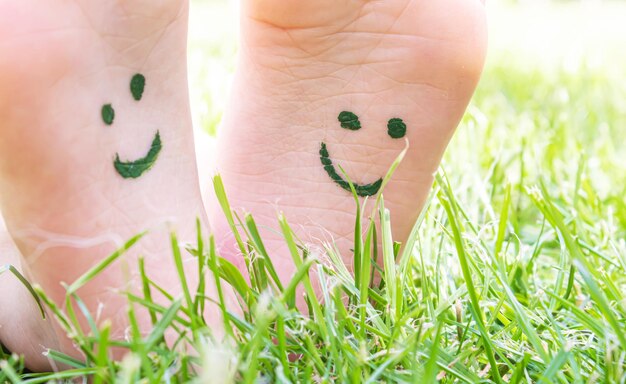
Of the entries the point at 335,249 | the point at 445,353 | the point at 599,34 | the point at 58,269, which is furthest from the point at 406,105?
the point at 599,34

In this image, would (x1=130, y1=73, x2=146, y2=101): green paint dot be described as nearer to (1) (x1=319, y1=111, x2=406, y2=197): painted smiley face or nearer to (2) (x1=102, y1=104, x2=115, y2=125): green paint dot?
(2) (x1=102, y1=104, x2=115, y2=125): green paint dot

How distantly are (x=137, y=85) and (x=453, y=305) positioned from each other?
413mm

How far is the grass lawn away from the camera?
67 cm

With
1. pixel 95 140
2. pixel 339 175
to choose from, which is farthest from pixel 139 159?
pixel 339 175

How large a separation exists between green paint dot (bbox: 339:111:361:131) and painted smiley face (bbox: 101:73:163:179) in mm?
230

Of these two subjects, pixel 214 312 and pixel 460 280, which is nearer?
pixel 214 312

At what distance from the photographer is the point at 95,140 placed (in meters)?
0.76

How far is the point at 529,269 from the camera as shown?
3.27ft

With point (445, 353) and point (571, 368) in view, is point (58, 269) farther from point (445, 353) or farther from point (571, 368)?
point (571, 368)

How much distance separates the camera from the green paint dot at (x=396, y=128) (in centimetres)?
90

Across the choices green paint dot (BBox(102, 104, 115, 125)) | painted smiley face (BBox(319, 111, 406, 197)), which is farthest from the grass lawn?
green paint dot (BBox(102, 104, 115, 125))

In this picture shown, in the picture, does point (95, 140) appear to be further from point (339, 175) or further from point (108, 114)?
point (339, 175)

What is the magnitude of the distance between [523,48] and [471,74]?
2390 millimetres

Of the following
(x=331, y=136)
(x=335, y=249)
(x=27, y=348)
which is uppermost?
(x=331, y=136)
